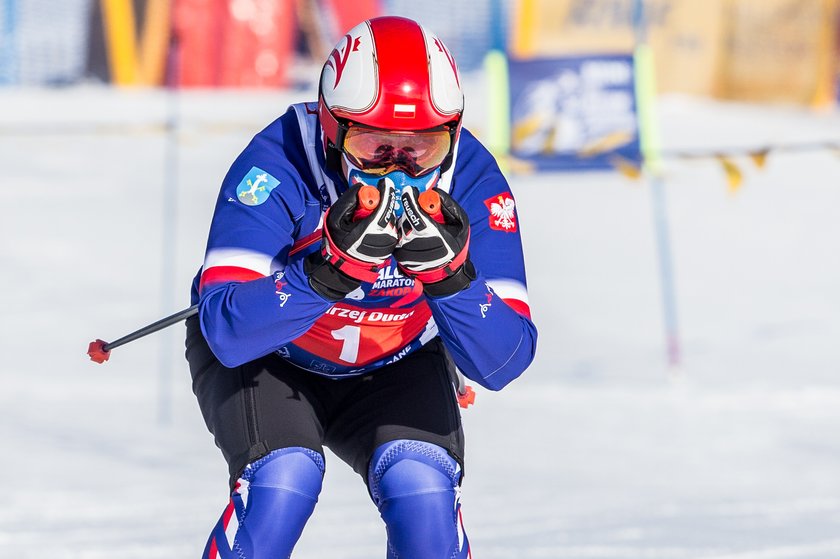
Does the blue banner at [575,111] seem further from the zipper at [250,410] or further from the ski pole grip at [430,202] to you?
the ski pole grip at [430,202]

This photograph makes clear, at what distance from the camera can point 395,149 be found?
2832 mm

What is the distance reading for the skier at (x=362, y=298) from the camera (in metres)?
2.61

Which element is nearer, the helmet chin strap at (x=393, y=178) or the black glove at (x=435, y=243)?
the black glove at (x=435, y=243)

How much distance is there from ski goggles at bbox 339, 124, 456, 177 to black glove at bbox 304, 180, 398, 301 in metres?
0.30

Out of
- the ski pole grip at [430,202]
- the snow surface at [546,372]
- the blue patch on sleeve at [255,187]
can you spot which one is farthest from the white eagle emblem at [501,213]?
the snow surface at [546,372]

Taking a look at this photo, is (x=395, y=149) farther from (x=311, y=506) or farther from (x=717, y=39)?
(x=717, y=39)

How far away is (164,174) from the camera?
1264cm

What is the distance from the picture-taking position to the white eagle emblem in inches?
116

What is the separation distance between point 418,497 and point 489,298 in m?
0.48

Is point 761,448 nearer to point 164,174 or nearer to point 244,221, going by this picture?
point 244,221

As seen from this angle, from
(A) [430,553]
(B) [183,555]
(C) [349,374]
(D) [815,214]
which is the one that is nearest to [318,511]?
(B) [183,555]

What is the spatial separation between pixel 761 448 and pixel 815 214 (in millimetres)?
6500

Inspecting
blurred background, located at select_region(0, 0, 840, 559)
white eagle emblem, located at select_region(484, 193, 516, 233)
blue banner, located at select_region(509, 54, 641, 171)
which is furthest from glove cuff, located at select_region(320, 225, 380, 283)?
blue banner, located at select_region(509, 54, 641, 171)

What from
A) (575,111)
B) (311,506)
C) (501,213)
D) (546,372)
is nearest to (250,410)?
(311,506)
